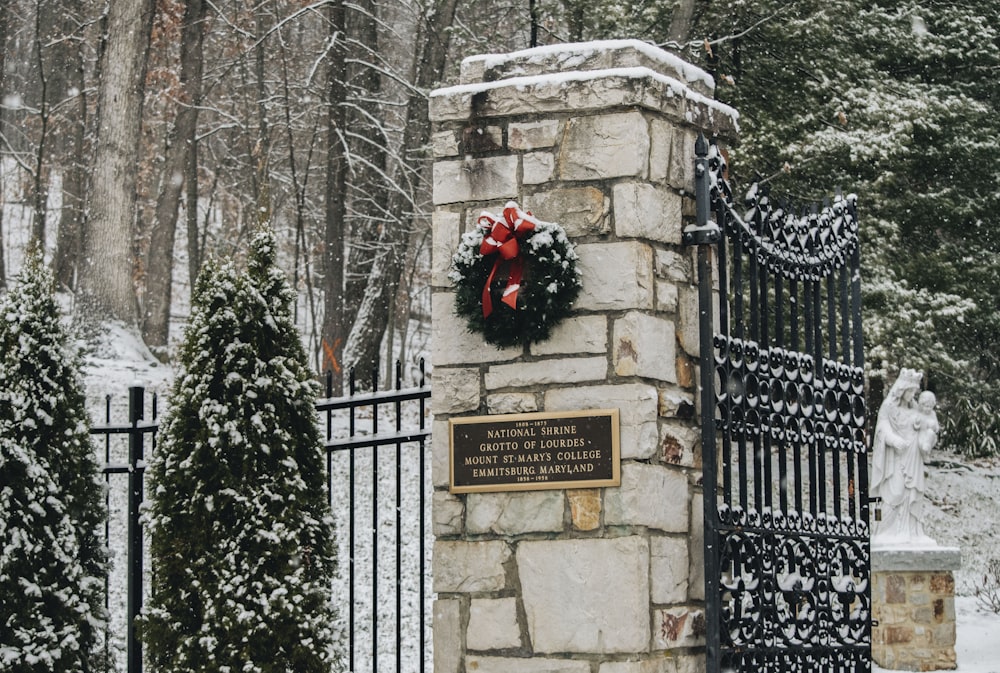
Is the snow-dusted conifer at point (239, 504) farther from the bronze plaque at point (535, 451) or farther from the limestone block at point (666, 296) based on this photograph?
the limestone block at point (666, 296)

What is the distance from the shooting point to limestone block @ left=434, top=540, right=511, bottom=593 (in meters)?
5.36

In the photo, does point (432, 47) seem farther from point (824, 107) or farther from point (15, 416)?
point (15, 416)

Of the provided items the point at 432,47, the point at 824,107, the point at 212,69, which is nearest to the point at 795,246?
the point at 824,107

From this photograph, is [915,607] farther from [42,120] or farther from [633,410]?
[42,120]

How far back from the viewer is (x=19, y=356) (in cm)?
577

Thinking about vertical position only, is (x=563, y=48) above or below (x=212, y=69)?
below

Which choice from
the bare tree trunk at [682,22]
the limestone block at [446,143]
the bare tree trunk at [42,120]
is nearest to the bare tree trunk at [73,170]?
the bare tree trunk at [42,120]

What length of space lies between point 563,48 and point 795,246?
1.36 m

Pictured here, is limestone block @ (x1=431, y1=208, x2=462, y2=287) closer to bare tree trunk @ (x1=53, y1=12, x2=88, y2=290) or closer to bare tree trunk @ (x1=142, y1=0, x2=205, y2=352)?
bare tree trunk @ (x1=142, y1=0, x2=205, y2=352)

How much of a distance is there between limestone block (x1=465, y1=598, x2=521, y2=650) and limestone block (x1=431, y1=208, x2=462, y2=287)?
49.3 inches

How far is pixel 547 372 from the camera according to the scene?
5352mm

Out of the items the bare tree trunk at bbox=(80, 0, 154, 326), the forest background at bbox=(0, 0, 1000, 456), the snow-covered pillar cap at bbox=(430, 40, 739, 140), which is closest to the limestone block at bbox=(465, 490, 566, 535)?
the snow-covered pillar cap at bbox=(430, 40, 739, 140)

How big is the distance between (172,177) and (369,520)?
294 inches

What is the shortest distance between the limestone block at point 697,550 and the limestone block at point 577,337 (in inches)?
29.1
